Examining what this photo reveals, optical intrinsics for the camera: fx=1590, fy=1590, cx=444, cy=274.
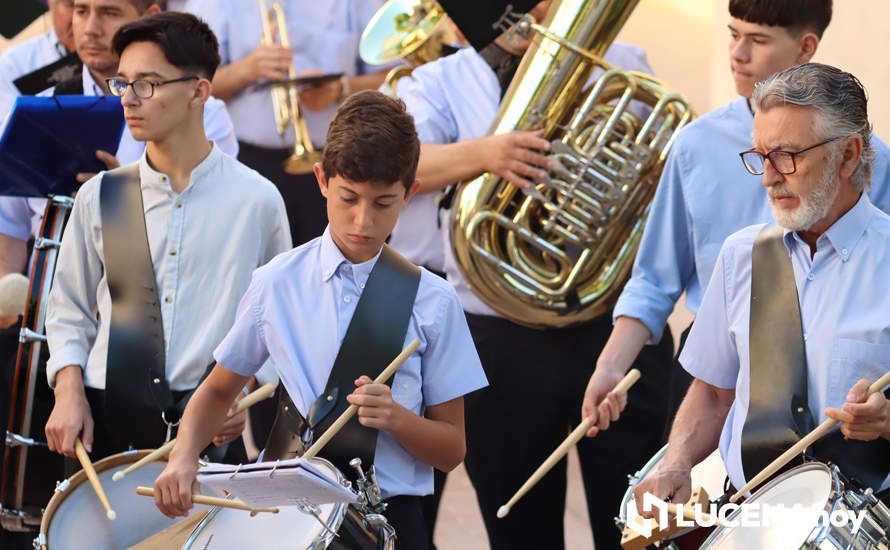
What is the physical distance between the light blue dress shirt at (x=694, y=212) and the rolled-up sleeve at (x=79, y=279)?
4.50 feet

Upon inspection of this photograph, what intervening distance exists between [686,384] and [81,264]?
1.63m

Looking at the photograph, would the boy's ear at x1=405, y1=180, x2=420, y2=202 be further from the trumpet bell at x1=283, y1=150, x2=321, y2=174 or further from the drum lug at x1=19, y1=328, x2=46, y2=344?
the trumpet bell at x1=283, y1=150, x2=321, y2=174

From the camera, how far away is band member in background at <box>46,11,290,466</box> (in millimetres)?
4027

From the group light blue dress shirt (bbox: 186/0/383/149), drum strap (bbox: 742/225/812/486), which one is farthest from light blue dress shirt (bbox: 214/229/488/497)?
light blue dress shirt (bbox: 186/0/383/149)

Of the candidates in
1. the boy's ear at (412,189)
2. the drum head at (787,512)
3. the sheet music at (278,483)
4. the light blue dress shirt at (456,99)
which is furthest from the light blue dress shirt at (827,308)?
the light blue dress shirt at (456,99)

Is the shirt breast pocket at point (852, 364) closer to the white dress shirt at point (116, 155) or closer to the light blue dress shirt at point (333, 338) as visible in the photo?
the light blue dress shirt at point (333, 338)

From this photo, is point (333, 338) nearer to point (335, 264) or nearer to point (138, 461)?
point (335, 264)

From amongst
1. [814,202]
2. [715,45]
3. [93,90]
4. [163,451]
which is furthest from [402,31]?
[715,45]

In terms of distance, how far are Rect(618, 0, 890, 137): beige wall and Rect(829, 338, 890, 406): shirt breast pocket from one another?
2.37 meters

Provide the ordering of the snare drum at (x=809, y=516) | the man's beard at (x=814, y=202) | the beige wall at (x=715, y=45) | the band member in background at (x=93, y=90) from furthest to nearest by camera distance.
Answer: the beige wall at (x=715, y=45), the band member in background at (x=93, y=90), the man's beard at (x=814, y=202), the snare drum at (x=809, y=516)

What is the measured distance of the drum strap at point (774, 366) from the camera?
3.29 meters

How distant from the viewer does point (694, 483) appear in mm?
3637

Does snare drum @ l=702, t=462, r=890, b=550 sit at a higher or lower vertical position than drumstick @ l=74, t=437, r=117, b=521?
higher

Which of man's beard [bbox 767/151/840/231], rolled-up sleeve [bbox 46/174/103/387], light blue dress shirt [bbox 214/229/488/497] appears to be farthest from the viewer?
rolled-up sleeve [bbox 46/174/103/387]
